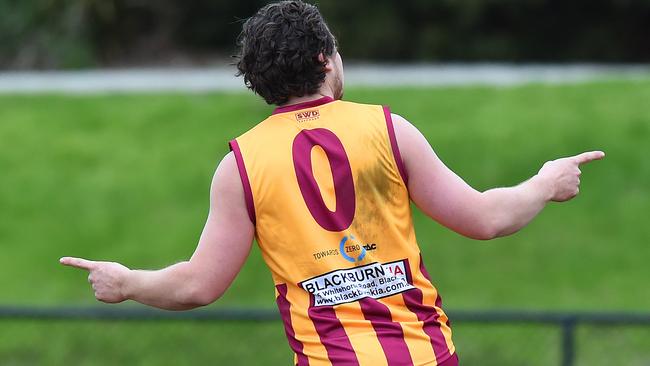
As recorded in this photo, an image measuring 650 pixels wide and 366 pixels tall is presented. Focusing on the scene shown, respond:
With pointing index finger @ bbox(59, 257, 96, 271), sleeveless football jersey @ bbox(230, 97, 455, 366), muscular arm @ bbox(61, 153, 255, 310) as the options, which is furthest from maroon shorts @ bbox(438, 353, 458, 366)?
pointing index finger @ bbox(59, 257, 96, 271)

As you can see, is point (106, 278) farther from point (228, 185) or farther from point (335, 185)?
point (335, 185)

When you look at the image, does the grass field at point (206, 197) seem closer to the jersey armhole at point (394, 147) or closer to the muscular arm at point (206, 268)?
the muscular arm at point (206, 268)

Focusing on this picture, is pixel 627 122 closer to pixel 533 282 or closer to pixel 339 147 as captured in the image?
pixel 533 282

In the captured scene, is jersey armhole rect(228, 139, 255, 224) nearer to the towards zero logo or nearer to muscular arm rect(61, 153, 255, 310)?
muscular arm rect(61, 153, 255, 310)

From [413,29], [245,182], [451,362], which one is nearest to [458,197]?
[451,362]

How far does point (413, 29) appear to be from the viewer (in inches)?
843

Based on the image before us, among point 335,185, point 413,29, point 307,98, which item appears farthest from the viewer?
point 413,29

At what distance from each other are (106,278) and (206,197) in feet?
27.7

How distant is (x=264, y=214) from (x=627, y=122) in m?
10.0

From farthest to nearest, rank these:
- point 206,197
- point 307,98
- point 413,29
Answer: point 413,29
point 206,197
point 307,98

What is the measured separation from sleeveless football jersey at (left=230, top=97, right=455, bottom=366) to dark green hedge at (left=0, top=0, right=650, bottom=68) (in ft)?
56.9

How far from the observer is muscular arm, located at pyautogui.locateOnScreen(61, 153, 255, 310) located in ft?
9.80

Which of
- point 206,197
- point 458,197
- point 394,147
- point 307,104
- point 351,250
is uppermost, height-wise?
point 307,104

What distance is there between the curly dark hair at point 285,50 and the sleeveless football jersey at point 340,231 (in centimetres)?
8
